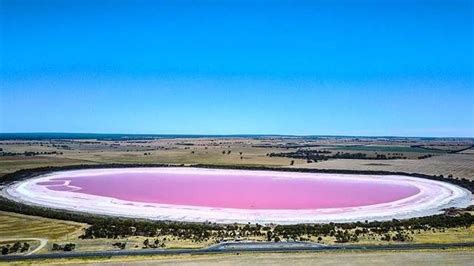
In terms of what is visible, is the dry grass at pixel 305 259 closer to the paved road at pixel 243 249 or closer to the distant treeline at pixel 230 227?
the paved road at pixel 243 249

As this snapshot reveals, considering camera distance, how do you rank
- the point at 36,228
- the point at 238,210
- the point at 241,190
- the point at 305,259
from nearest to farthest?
the point at 305,259, the point at 36,228, the point at 238,210, the point at 241,190

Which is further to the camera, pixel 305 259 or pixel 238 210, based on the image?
pixel 238 210

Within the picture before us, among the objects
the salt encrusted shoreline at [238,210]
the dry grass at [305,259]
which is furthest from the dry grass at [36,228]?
the dry grass at [305,259]

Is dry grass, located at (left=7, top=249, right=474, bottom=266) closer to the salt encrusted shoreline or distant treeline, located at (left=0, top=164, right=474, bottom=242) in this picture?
distant treeline, located at (left=0, top=164, right=474, bottom=242)

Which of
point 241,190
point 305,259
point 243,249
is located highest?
point 241,190

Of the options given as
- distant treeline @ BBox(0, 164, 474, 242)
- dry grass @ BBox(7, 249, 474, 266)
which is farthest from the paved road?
distant treeline @ BBox(0, 164, 474, 242)

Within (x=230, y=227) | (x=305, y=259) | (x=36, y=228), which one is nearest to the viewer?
(x=305, y=259)

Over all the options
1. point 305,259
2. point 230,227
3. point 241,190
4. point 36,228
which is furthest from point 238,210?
point 36,228

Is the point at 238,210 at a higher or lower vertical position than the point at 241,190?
lower

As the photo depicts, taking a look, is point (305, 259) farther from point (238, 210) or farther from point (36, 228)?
point (36, 228)
